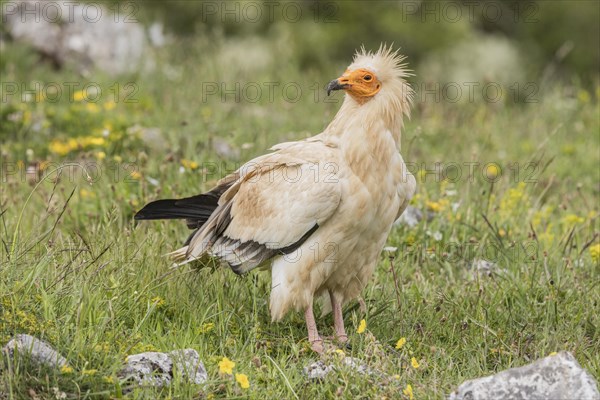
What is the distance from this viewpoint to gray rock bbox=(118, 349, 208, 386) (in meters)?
3.96

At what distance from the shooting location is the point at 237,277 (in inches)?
203

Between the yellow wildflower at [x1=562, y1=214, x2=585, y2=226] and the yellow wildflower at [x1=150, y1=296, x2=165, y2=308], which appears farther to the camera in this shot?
the yellow wildflower at [x1=562, y1=214, x2=585, y2=226]

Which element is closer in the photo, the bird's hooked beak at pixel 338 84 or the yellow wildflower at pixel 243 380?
the yellow wildflower at pixel 243 380

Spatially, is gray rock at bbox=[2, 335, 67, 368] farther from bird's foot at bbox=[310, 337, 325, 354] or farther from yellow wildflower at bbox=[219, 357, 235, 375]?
bird's foot at bbox=[310, 337, 325, 354]

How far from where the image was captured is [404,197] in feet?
16.0

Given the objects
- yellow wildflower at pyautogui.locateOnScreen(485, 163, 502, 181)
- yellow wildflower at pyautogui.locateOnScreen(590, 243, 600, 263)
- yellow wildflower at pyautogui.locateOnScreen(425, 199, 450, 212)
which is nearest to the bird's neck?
yellow wildflower at pyautogui.locateOnScreen(425, 199, 450, 212)

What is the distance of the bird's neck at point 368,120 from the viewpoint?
15.7ft

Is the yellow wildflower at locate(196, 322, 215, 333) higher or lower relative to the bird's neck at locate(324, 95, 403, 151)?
lower

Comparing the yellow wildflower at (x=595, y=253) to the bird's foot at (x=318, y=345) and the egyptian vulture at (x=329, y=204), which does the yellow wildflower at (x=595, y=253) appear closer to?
the egyptian vulture at (x=329, y=204)

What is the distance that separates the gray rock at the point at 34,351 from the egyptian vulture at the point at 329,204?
1.28 meters

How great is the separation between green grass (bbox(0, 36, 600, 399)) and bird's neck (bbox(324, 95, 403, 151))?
959 millimetres

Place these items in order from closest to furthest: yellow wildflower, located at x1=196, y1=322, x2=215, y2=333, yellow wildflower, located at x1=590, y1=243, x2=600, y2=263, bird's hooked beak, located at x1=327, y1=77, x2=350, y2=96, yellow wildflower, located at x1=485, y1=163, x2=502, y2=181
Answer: yellow wildflower, located at x1=196, y1=322, x2=215, y2=333 → bird's hooked beak, located at x1=327, y1=77, x2=350, y2=96 → yellow wildflower, located at x1=590, y1=243, x2=600, y2=263 → yellow wildflower, located at x1=485, y1=163, x2=502, y2=181

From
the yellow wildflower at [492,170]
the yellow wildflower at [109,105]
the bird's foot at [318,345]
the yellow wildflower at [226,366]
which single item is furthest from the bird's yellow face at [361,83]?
the yellow wildflower at [109,105]

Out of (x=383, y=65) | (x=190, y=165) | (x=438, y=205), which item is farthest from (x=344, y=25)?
(x=383, y=65)
